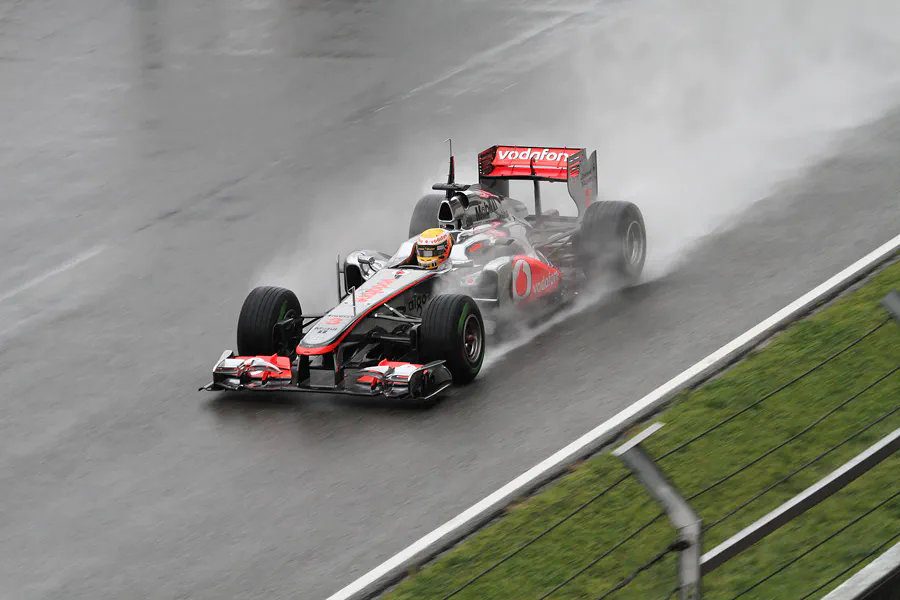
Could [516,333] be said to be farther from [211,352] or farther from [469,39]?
[469,39]

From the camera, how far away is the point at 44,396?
13711mm

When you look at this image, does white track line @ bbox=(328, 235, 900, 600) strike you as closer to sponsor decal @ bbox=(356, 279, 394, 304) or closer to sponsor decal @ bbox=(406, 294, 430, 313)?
sponsor decal @ bbox=(406, 294, 430, 313)

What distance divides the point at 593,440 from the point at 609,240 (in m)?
4.10

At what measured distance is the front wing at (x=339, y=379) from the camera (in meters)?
12.0

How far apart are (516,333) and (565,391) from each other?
170cm

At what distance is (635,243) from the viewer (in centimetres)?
1525

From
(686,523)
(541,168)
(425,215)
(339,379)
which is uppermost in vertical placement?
(541,168)

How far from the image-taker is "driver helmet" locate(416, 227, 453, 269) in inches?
535

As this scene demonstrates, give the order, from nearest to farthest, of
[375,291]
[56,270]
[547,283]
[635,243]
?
[375,291], [547,283], [635,243], [56,270]

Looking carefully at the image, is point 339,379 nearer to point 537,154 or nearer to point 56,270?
point 537,154

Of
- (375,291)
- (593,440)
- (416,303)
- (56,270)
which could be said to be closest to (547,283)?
(416,303)

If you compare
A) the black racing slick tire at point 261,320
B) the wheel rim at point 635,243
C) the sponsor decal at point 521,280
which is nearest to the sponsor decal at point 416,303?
the sponsor decal at point 521,280

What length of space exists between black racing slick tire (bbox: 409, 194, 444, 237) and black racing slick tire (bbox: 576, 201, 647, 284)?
1.76 m

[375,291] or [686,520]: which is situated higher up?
[686,520]
